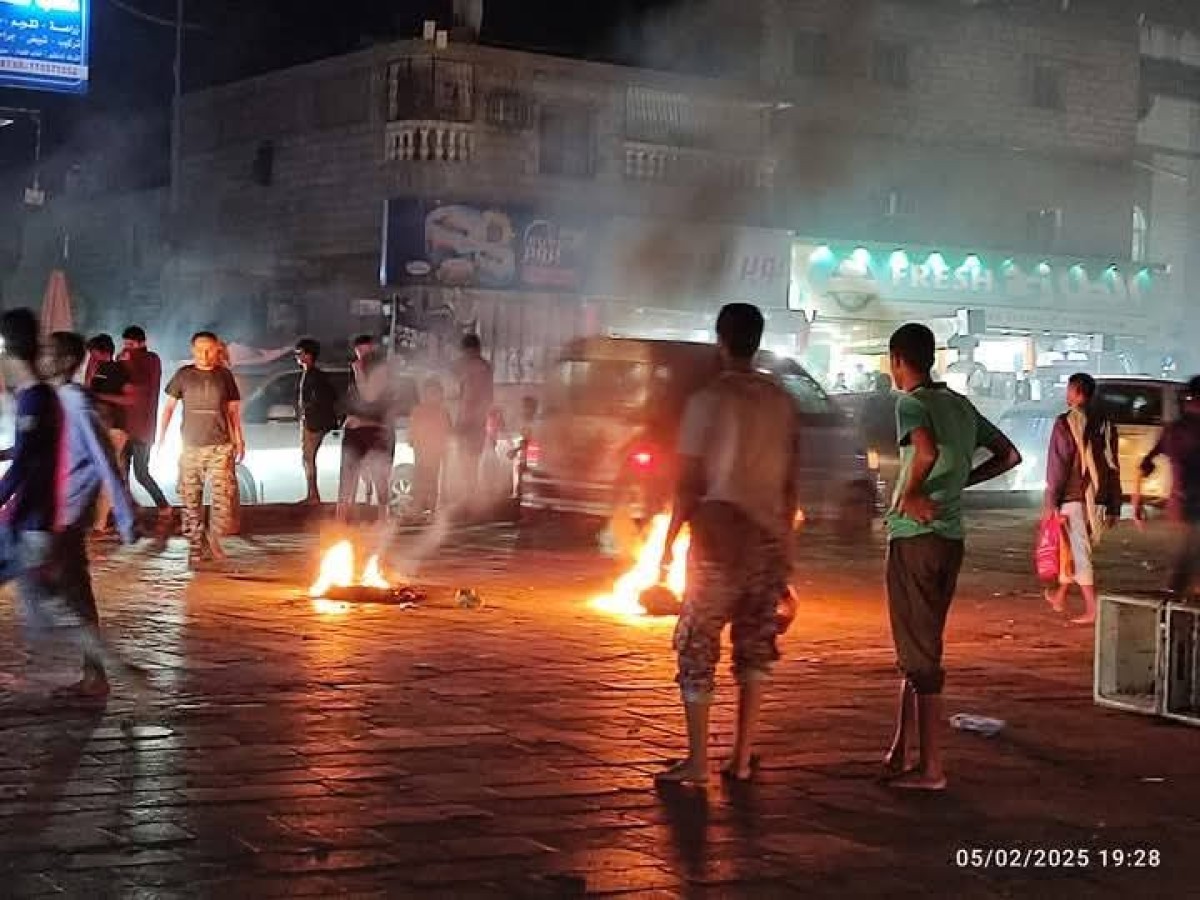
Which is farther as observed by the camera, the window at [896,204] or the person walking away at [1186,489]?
the window at [896,204]

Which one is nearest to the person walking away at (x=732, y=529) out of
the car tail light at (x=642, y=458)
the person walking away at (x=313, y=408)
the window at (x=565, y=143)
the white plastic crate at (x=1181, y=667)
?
the white plastic crate at (x=1181, y=667)

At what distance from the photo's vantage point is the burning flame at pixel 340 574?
507 inches

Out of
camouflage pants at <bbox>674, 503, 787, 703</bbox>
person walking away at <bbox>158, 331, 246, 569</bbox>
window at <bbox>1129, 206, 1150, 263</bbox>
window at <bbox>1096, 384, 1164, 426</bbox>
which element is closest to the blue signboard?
person walking away at <bbox>158, 331, 246, 569</bbox>

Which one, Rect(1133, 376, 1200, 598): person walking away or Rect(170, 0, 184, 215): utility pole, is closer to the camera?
Rect(1133, 376, 1200, 598): person walking away

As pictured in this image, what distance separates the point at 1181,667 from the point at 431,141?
23641 mm

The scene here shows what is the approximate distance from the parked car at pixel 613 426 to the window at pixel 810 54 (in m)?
21.5

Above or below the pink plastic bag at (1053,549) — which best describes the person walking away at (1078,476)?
Result: above

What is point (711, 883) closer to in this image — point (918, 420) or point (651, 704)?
point (918, 420)

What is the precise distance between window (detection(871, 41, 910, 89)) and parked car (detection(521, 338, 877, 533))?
23.2 m

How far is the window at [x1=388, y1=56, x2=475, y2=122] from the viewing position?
30.8m

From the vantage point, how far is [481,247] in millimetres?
30859

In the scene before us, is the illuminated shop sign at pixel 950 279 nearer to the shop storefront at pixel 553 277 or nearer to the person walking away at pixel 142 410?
the shop storefront at pixel 553 277

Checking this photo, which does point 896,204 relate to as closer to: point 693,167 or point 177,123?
point 693,167

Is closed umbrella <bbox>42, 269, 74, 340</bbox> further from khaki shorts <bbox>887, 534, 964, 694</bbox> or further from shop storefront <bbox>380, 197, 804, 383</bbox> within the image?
khaki shorts <bbox>887, 534, 964, 694</bbox>
